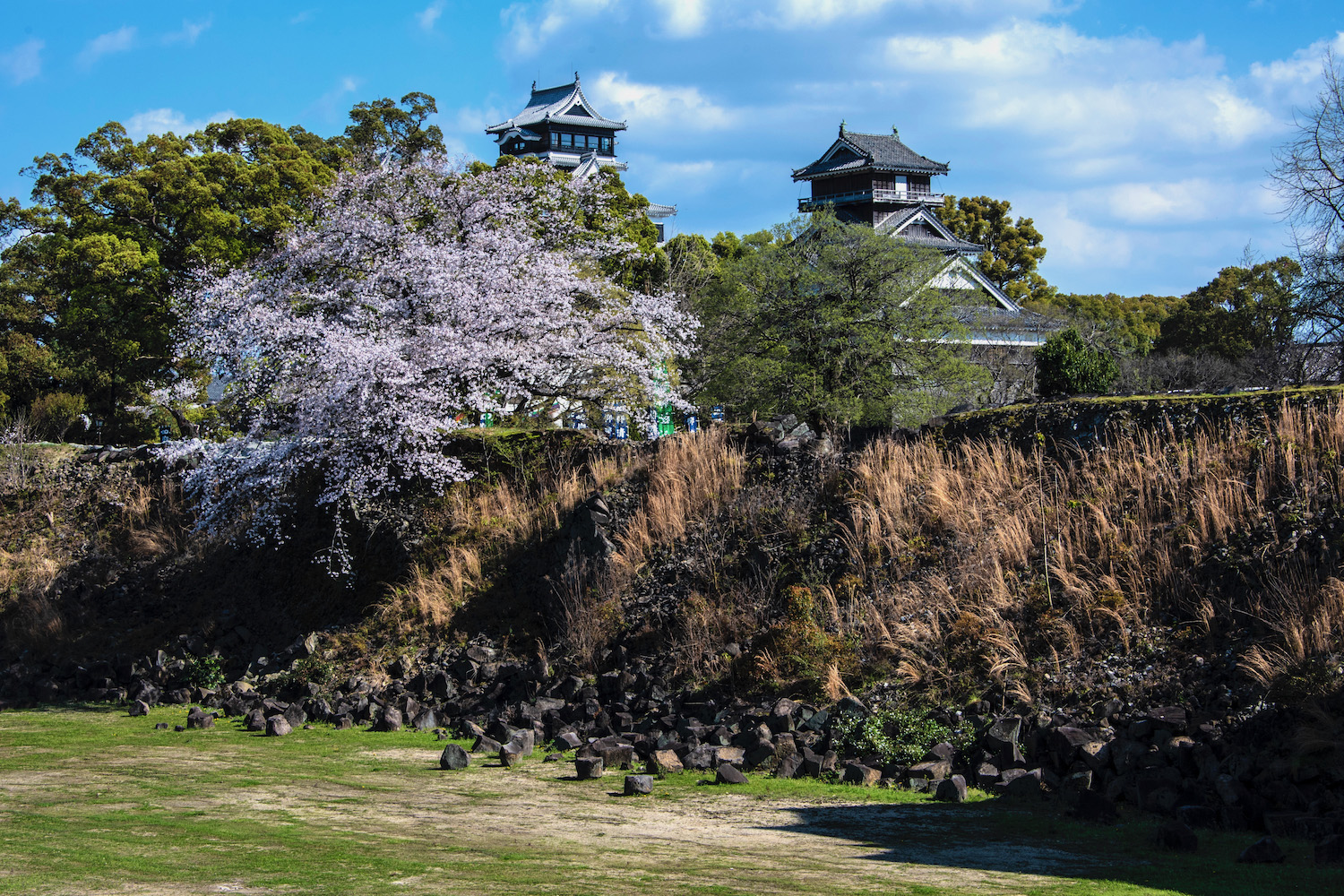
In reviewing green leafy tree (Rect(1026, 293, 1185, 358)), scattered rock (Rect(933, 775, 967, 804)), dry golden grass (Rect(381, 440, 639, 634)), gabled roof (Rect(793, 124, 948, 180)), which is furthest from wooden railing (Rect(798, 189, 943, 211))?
scattered rock (Rect(933, 775, 967, 804))

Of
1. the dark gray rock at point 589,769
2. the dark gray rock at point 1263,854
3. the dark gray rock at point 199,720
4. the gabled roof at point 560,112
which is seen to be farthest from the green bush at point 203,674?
the gabled roof at point 560,112

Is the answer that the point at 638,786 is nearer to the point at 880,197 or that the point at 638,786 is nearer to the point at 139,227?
the point at 139,227

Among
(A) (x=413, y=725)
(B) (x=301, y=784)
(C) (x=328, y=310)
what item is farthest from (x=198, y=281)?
(B) (x=301, y=784)

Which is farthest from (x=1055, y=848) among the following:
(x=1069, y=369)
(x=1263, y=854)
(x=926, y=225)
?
(x=926, y=225)

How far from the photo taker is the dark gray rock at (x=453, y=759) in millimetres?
8961

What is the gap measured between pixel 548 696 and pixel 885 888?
6.60 metres

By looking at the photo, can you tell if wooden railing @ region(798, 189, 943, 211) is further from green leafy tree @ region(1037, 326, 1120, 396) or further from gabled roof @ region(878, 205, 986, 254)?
green leafy tree @ region(1037, 326, 1120, 396)

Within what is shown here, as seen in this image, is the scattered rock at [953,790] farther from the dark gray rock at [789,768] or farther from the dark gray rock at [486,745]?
the dark gray rock at [486,745]

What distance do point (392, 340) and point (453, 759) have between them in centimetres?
715

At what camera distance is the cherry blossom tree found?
14.6 m

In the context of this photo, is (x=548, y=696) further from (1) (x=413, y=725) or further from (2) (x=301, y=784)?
(2) (x=301, y=784)

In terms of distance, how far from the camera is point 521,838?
6.36 metres

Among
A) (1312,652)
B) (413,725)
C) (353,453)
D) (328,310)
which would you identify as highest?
(328,310)

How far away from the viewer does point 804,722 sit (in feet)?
30.3
